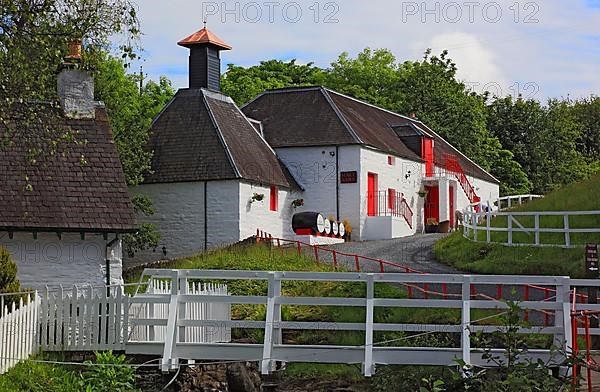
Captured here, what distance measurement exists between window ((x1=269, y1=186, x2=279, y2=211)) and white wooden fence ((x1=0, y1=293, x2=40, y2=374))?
2015 cm

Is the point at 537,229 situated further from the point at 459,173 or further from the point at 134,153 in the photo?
the point at 459,173

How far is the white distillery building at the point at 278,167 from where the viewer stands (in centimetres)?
3456

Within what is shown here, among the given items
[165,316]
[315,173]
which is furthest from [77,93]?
[315,173]

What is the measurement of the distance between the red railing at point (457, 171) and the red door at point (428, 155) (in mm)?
1078

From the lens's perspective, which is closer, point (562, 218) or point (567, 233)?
point (567, 233)

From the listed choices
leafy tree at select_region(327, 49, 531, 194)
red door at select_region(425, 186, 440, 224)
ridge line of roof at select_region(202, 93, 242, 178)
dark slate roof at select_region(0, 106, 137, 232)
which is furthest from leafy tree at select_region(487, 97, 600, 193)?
dark slate roof at select_region(0, 106, 137, 232)

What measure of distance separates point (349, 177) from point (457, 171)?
11.9m

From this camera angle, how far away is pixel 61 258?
24312 mm

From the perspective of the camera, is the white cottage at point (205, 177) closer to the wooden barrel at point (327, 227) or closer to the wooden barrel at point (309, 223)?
the wooden barrel at point (309, 223)

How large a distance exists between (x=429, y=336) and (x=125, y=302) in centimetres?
585

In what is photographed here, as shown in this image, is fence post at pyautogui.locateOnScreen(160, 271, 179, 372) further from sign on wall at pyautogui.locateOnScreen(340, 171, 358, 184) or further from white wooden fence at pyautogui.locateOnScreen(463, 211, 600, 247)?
sign on wall at pyautogui.locateOnScreen(340, 171, 358, 184)

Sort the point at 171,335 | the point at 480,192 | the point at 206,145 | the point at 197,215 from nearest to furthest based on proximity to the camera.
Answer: the point at 171,335
the point at 197,215
the point at 206,145
the point at 480,192

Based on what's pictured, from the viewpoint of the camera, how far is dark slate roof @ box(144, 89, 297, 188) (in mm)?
34750

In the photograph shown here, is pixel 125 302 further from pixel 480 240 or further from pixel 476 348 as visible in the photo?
pixel 480 240
